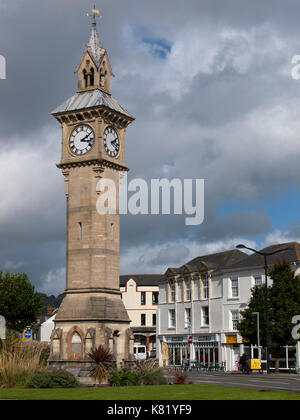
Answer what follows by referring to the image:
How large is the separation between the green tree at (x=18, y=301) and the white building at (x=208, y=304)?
46.8 ft

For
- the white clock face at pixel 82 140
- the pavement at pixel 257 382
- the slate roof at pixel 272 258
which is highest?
the white clock face at pixel 82 140

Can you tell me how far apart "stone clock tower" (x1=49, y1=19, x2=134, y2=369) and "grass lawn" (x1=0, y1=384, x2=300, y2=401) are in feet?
60.4

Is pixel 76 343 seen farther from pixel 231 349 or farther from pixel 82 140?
pixel 231 349

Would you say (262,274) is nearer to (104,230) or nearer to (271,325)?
(271,325)

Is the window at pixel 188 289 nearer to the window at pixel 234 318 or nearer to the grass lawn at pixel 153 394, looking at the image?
the window at pixel 234 318

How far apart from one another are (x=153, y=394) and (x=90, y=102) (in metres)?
28.6

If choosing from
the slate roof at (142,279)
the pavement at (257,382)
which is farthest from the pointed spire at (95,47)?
the slate roof at (142,279)

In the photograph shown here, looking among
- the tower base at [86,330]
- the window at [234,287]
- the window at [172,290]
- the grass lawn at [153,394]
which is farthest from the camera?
the window at [172,290]

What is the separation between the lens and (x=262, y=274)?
194 ft

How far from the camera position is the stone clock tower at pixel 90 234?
44.0 metres

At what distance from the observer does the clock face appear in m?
47.1

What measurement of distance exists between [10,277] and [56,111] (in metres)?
25.7
